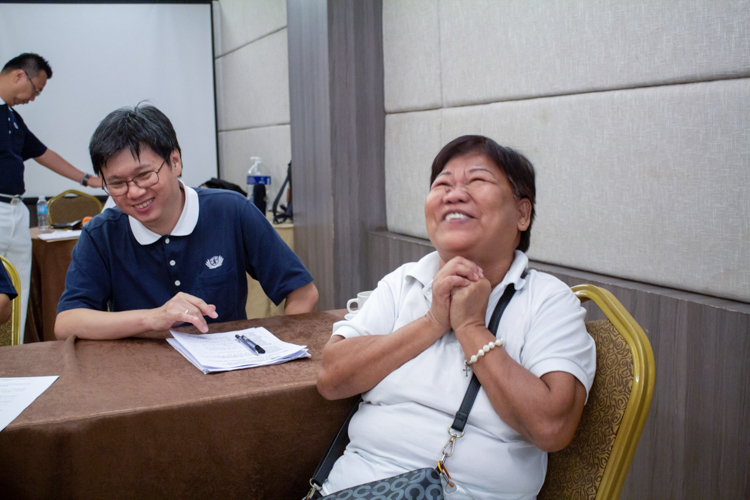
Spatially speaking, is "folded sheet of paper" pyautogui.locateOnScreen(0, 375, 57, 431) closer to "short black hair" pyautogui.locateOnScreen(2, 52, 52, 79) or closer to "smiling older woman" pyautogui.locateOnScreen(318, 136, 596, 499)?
"smiling older woman" pyautogui.locateOnScreen(318, 136, 596, 499)

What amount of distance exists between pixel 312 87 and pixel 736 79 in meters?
2.26

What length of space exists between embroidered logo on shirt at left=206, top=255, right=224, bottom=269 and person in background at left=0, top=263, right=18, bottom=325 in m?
0.58

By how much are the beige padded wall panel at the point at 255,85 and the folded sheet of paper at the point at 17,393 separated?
3.25 metres

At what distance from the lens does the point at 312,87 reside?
328 centimetres

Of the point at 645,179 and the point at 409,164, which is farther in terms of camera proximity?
the point at 409,164

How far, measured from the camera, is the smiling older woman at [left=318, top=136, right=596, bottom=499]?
99 cm

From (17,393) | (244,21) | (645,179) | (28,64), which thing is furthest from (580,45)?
(244,21)

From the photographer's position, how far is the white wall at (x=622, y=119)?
57.4 inches

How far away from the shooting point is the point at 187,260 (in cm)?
176

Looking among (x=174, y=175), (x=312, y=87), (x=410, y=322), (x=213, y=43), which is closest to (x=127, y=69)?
(x=213, y=43)

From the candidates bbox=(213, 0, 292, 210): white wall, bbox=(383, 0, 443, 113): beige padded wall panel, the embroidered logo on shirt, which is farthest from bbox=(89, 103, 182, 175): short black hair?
bbox=(213, 0, 292, 210): white wall

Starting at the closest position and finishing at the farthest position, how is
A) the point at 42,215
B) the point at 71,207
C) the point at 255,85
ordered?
the point at 42,215 < the point at 71,207 < the point at 255,85

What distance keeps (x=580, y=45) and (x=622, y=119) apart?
11.5 inches

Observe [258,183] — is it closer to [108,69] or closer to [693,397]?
[108,69]
